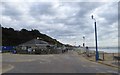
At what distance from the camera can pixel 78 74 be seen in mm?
16922

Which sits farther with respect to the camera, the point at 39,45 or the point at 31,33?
the point at 31,33

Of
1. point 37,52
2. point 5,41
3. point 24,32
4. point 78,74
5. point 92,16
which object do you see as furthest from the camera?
point 24,32

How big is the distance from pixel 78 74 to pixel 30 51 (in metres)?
61.8

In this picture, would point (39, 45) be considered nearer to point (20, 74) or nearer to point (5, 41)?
point (5, 41)

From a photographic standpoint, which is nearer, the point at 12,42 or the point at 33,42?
the point at 33,42

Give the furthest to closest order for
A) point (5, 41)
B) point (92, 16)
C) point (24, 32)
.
Answer: point (24, 32) → point (5, 41) → point (92, 16)

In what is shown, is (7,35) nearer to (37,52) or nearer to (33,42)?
(33,42)

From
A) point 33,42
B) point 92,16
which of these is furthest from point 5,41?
point 92,16

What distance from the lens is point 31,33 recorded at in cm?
17450

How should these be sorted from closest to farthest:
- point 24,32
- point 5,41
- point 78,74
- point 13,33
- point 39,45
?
point 78,74 < point 39,45 < point 5,41 < point 13,33 < point 24,32

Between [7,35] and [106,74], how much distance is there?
421 feet

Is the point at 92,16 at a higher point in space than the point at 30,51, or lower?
higher

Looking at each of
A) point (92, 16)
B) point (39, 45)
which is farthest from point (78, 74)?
point (39, 45)

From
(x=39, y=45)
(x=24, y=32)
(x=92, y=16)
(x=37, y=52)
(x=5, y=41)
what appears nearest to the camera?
(x=92, y=16)
